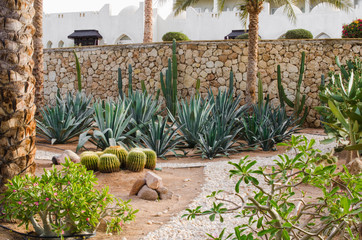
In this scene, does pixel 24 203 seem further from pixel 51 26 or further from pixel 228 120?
pixel 51 26

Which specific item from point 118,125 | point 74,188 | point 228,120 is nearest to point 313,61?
point 228,120

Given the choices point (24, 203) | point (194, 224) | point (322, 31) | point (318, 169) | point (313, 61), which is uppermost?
point (322, 31)

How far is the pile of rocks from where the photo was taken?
4.03 meters

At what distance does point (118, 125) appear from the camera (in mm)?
6688

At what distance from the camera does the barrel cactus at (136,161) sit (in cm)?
496

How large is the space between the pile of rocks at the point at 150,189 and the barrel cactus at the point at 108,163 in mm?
772

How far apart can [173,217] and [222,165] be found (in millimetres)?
2244

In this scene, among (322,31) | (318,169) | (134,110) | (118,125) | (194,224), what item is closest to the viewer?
(318,169)

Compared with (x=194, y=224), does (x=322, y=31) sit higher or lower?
higher

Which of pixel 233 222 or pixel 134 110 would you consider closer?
pixel 233 222

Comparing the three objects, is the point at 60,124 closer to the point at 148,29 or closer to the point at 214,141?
the point at 214,141

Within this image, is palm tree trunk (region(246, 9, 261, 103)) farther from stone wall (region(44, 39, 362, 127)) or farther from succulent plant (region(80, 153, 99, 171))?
succulent plant (region(80, 153, 99, 171))

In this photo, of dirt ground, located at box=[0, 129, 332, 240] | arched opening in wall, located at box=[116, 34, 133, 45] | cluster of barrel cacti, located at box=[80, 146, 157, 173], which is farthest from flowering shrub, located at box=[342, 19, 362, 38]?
arched opening in wall, located at box=[116, 34, 133, 45]

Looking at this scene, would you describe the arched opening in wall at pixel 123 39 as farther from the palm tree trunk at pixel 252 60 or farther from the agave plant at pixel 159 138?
the agave plant at pixel 159 138
